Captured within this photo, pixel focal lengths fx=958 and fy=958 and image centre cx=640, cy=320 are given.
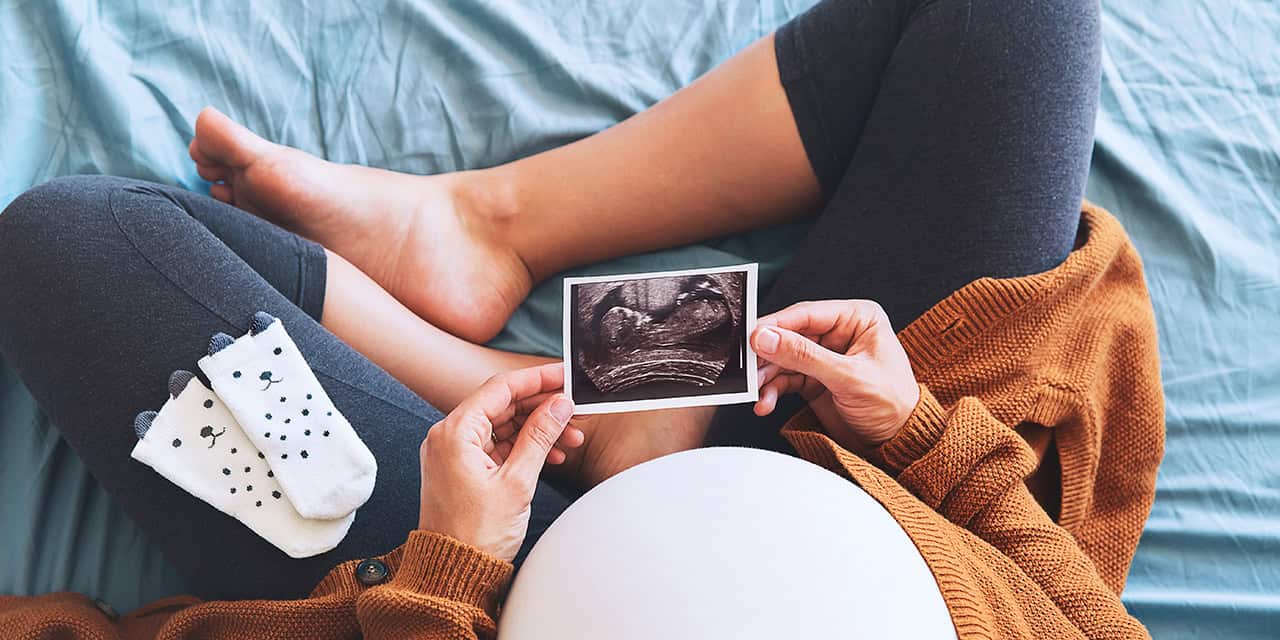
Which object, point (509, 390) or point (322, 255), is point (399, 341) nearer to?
point (322, 255)

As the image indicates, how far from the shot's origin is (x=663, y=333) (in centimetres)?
91

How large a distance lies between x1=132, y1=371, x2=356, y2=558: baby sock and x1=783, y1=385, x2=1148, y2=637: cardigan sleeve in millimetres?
473

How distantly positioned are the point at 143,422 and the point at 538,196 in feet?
1.72

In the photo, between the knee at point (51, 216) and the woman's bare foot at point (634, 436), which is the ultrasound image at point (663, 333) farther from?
the knee at point (51, 216)

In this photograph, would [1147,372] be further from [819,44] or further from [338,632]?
[338,632]

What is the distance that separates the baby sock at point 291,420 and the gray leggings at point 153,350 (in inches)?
0.8

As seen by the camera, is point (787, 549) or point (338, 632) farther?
point (338, 632)

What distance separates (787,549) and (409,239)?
0.72 meters

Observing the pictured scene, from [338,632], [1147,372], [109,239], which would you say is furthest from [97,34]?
[1147,372]

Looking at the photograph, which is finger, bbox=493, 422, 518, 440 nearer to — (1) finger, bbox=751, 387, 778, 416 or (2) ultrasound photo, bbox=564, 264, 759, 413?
(2) ultrasound photo, bbox=564, 264, 759, 413

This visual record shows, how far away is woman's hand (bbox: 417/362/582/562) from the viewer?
2.58ft

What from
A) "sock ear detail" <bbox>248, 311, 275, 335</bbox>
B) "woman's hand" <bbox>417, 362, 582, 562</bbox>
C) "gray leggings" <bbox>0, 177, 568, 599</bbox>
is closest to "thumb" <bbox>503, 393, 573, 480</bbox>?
"woman's hand" <bbox>417, 362, 582, 562</bbox>

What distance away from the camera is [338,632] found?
0.85 meters

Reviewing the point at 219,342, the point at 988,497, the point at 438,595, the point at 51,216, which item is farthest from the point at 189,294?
the point at 988,497
